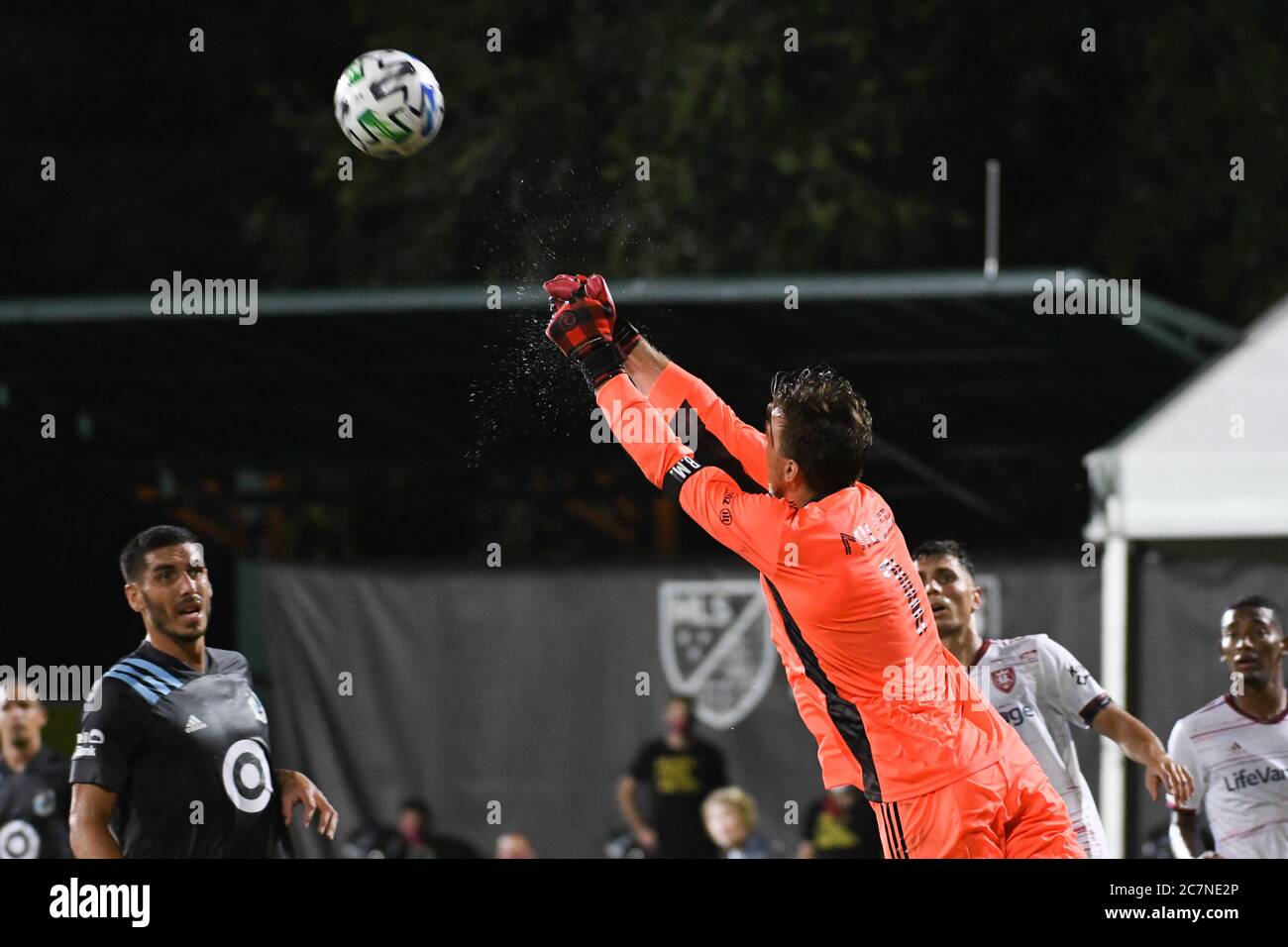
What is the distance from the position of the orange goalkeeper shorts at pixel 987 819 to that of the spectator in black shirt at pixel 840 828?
5.89 meters

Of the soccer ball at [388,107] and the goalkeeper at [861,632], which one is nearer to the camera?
the goalkeeper at [861,632]

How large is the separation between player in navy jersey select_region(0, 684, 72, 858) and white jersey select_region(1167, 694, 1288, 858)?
6259mm

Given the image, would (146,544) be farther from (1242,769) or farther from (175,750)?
A: (1242,769)

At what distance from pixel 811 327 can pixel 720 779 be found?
2927 mm

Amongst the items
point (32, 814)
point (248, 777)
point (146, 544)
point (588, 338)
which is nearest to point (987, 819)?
point (588, 338)

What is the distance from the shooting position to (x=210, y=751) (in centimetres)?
699

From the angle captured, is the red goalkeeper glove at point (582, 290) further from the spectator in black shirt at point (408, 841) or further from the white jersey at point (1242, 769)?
the spectator in black shirt at point (408, 841)

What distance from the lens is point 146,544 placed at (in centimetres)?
717

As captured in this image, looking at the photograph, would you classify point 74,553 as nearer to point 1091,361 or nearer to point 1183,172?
point 1091,361

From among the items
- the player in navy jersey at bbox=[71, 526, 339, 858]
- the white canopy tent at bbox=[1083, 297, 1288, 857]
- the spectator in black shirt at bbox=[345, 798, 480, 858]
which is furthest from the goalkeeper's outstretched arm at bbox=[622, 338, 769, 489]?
the spectator in black shirt at bbox=[345, 798, 480, 858]

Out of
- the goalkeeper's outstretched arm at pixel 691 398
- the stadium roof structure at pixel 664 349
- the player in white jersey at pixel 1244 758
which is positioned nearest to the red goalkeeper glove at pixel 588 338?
the goalkeeper's outstretched arm at pixel 691 398

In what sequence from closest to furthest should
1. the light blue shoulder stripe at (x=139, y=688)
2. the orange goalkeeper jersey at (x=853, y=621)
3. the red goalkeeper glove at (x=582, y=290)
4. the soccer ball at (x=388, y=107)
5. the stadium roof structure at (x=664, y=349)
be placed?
the orange goalkeeper jersey at (x=853, y=621) → the red goalkeeper glove at (x=582, y=290) → the light blue shoulder stripe at (x=139, y=688) → the soccer ball at (x=388, y=107) → the stadium roof structure at (x=664, y=349)

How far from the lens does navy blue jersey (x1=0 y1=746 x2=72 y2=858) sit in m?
11.3

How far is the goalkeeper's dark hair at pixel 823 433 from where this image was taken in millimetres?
6297
